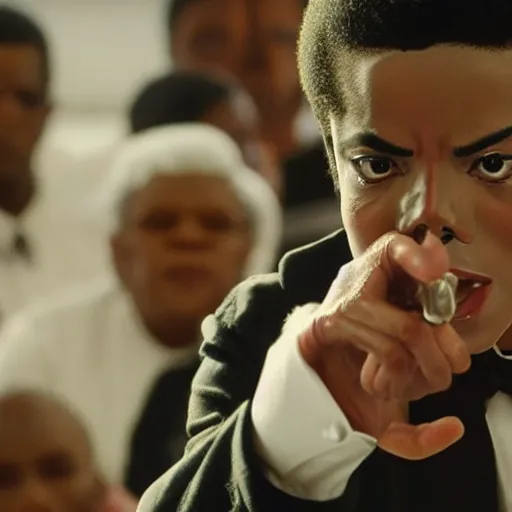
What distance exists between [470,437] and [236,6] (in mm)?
1069

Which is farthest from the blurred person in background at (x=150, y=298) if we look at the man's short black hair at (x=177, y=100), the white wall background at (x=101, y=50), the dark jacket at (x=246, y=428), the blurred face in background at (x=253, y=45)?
the white wall background at (x=101, y=50)

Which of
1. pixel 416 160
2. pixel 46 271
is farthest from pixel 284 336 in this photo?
pixel 46 271

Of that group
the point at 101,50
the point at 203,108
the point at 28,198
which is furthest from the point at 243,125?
the point at 101,50

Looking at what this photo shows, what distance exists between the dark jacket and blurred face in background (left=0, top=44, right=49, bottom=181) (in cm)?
93

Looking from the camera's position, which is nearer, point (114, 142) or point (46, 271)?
point (46, 271)

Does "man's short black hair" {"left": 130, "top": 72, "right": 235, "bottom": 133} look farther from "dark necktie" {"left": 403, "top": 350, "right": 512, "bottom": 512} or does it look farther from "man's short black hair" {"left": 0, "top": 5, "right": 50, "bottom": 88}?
"dark necktie" {"left": 403, "top": 350, "right": 512, "bottom": 512}

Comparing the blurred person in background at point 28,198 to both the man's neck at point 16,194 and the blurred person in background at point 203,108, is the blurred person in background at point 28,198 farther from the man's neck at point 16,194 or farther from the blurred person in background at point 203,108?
the blurred person in background at point 203,108

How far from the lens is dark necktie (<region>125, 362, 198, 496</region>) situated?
2.97 ft

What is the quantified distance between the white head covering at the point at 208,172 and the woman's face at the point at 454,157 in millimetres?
622

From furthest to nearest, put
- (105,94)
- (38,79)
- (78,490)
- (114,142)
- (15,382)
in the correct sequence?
(105,94) < (114,142) < (38,79) < (15,382) < (78,490)

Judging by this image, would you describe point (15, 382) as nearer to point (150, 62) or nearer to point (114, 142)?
point (114, 142)

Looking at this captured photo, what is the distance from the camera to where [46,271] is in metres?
1.38

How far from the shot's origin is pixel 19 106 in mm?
1357

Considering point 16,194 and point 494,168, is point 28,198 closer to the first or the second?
point 16,194
